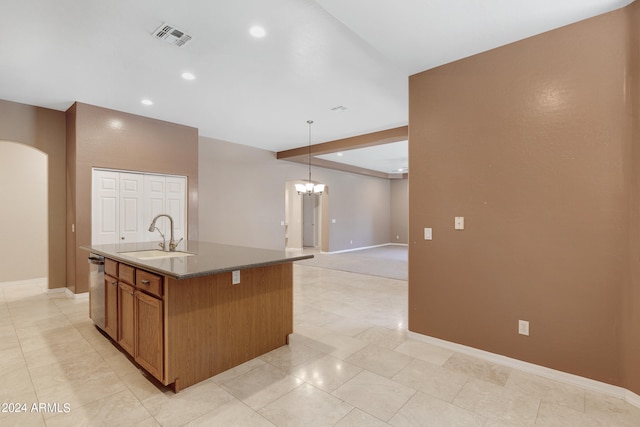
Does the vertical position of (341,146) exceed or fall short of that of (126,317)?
it exceeds it

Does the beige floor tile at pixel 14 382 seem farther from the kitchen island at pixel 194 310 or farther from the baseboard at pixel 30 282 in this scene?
the baseboard at pixel 30 282

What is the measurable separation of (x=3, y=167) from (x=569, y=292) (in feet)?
27.2

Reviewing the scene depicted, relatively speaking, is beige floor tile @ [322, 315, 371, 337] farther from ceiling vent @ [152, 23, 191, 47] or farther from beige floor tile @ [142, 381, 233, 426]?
ceiling vent @ [152, 23, 191, 47]

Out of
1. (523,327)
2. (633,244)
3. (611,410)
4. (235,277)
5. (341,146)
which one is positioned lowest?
(611,410)

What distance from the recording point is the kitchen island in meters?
2.11

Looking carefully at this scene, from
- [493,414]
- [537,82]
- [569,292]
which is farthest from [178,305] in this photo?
[537,82]

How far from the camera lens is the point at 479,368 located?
252 centimetres

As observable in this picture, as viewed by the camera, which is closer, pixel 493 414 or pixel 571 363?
pixel 493 414

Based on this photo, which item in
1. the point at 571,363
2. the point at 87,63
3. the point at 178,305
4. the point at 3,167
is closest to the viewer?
the point at 178,305

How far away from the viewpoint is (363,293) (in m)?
4.93

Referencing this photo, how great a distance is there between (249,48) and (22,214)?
566 cm

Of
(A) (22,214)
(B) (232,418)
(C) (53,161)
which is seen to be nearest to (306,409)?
(B) (232,418)

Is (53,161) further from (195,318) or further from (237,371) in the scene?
(237,371)

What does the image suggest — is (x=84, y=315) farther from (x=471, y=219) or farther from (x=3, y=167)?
(x=471, y=219)
